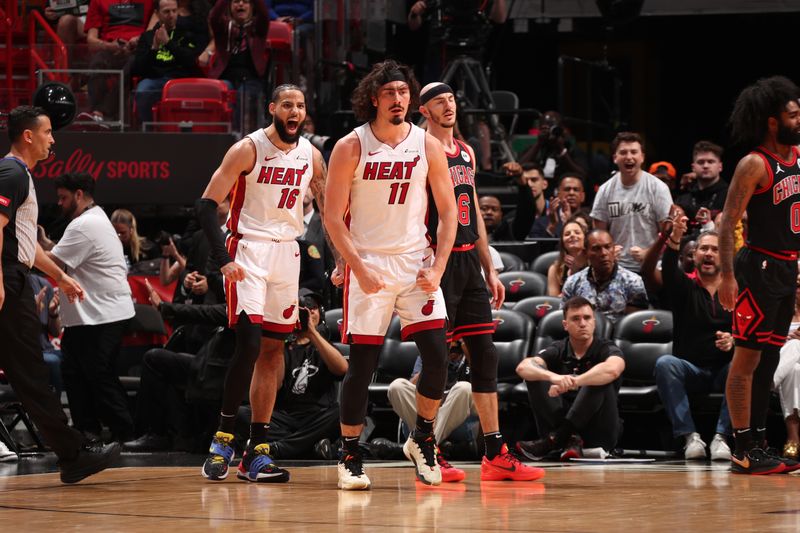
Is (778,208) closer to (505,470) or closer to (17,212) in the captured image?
(505,470)

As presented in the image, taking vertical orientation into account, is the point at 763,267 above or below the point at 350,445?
above

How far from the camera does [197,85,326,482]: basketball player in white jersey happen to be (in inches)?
263

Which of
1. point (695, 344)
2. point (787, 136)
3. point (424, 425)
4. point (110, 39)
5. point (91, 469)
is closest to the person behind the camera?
point (424, 425)

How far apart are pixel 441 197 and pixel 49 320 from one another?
5433 mm

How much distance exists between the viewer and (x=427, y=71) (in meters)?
13.9

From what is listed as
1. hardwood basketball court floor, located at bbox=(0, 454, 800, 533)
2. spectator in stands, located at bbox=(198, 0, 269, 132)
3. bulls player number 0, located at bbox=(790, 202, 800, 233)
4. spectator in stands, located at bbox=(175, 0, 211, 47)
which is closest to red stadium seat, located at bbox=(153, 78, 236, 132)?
spectator in stands, located at bbox=(198, 0, 269, 132)

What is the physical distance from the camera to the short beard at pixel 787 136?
7117 mm

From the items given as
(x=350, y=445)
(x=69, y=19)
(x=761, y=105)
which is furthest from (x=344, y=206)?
(x=69, y=19)

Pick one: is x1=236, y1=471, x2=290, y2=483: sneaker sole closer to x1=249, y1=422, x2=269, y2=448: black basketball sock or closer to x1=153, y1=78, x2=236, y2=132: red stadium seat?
x1=249, y1=422, x2=269, y2=448: black basketball sock

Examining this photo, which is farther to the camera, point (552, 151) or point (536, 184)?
point (552, 151)

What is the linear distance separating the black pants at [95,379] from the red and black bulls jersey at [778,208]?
16.5 ft

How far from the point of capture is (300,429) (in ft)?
29.5

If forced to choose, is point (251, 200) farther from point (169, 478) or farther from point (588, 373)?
point (588, 373)

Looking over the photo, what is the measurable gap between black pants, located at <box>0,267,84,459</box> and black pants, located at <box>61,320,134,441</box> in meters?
3.29
